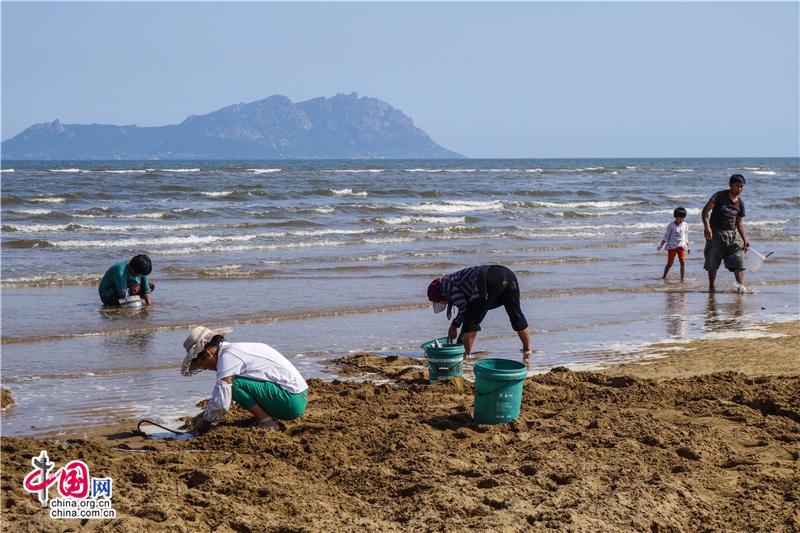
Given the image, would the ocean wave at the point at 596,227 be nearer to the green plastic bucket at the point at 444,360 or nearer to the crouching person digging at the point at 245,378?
the green plastic bucket at the point at 444,360

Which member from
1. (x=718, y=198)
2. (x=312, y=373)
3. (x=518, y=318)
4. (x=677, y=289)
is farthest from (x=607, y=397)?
(x=677, y=289)

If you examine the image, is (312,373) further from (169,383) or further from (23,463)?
(23,463)

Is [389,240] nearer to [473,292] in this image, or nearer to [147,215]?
[147,215]

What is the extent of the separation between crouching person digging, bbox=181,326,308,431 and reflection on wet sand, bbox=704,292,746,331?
21.1 feet

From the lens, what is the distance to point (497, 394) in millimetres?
6457

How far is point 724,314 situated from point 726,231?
1.75 metres

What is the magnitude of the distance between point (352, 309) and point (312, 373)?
3.58 meters

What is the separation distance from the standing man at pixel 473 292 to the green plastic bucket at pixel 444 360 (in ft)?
1.87

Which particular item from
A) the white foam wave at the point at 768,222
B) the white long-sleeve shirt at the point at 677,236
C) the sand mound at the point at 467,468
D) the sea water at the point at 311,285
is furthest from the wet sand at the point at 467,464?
the white foam wave at the point at 768,222

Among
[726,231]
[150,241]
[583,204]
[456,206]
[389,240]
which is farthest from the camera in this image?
[583,204]

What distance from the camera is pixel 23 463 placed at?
5613 mm

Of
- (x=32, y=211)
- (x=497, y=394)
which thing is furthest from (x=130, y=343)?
(x=32, y=211)

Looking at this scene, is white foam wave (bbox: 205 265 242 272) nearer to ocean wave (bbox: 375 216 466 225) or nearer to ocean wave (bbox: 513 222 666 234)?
ocean wave (bbox: 375 216 466 225)

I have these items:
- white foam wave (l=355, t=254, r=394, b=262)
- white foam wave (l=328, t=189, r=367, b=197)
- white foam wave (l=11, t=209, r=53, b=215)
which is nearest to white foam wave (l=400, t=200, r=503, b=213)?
white foam wave (l=328, t=189, r=367, b=197)
